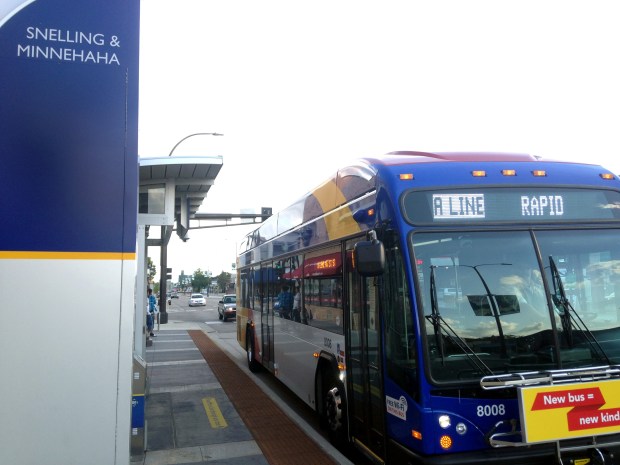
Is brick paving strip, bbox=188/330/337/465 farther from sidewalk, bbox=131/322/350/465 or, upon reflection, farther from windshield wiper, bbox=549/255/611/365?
windshield wiper, bbox=549/255/611/365

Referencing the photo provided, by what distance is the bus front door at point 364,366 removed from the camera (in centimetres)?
503

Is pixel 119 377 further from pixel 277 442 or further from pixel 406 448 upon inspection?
pixel 277 442

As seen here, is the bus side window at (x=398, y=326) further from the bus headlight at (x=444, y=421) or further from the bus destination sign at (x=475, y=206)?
the bus destination sign at (x=475, y=206)

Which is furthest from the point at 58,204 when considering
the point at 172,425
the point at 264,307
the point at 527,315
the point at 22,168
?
the point at 264,307

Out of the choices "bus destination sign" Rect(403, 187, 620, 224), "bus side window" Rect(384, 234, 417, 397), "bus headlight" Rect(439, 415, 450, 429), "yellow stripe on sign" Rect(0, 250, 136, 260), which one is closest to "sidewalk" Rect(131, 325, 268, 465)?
"bus side window" Rect(384, 234, 417, 397)

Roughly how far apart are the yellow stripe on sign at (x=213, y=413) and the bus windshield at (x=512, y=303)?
458 cm

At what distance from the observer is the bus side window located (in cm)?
433

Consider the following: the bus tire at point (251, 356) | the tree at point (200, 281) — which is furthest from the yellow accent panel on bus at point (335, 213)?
the tree at point (200, 281)

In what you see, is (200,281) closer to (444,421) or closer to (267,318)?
(267,318)

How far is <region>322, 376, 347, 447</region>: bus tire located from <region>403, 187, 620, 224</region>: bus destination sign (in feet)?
8.31

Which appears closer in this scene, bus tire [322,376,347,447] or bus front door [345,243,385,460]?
bus front door [345,243,385,460]

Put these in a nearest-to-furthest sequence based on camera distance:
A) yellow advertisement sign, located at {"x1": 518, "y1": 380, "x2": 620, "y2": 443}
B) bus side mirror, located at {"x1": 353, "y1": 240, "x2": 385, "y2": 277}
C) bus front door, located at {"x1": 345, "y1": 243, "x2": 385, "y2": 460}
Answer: yellow advertisement sign, located at {"x1": 518, "y1": 380, "x2": 620, "y2": 443} → bus side mirror, located at {"x1": 353, "y1": 240, "x2": 385, "y2": 277} → bus front door, located at {"x1": 345, "y1": 243, "x2": 385, "y2": 460}

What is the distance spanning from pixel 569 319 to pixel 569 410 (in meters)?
0.74

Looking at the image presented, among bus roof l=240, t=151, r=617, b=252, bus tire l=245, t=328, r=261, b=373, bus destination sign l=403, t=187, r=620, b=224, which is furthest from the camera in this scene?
bus tire l=245, t=328, r=261, b=373
